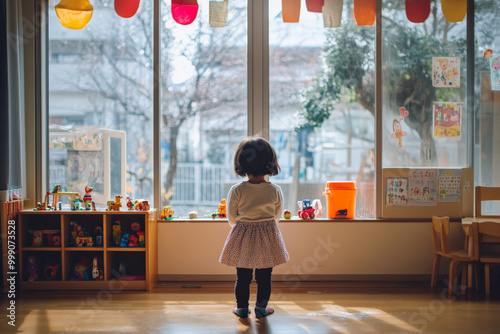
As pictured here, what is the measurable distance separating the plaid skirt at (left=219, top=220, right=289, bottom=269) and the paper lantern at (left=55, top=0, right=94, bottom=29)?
2.14m

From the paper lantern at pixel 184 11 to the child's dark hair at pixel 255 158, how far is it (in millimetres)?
1558

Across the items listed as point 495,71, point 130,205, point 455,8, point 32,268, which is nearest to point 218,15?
point 130,205

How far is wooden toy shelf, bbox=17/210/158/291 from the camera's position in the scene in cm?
370

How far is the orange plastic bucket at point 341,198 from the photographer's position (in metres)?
3.95

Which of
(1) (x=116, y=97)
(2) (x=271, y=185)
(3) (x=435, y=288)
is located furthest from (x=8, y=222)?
(3) (x=435, y=288)

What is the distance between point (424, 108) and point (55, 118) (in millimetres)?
3133

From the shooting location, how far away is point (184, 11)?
13.0ft

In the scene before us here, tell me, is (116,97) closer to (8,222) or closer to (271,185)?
(8,222)

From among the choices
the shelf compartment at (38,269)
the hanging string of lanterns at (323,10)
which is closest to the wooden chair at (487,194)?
the hanging string of lanterns at (323,10)

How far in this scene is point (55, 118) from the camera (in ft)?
13.5

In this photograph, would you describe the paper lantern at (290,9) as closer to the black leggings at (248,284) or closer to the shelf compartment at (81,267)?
the black leggings at (248,284)

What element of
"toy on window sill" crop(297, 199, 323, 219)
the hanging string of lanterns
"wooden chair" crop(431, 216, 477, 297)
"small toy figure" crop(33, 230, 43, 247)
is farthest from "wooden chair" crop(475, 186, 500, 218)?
"small toy figure" crop(33, 230, 43, 247)

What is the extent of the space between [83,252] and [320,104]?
7.64 feet

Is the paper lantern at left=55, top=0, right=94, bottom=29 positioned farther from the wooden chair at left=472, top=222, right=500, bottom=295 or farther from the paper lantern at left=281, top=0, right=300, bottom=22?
the wooden chair at left=472, top=222, right=500, bottom=295
